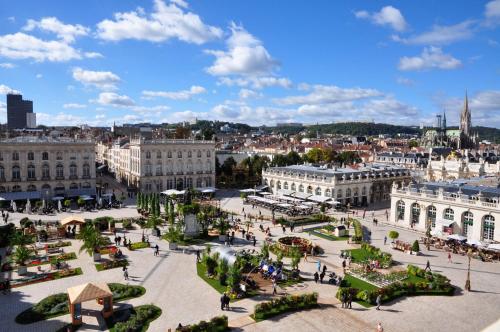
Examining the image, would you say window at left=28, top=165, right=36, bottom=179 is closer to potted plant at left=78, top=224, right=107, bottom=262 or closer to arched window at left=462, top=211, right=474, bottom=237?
potted plant at left=78, top=224, right=107, bottom=262

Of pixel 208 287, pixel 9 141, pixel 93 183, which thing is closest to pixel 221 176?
pixel 93 183

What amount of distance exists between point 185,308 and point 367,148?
137 meters

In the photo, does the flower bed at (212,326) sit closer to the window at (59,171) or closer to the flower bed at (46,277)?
the flower bed at (46,277)

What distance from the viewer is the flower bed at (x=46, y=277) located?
99.5ft

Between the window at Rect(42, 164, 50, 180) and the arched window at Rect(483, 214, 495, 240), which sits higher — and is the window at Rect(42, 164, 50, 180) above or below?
above

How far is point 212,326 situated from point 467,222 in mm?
35396

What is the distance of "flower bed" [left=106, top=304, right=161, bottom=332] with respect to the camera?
2244 centimetres

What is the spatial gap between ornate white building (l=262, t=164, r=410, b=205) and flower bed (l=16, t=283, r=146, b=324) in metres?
42.9

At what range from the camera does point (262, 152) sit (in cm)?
13838

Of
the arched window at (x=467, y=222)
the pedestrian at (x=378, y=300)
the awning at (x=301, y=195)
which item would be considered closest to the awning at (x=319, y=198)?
the awning at (x=301, y=195)

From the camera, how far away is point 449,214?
47.0 metres

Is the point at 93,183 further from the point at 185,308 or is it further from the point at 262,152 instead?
the point at 262,152

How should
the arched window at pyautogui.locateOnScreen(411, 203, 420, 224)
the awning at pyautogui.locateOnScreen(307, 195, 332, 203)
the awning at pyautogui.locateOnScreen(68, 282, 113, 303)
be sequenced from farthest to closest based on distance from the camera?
the awning at pyautogui.locateOnScreen(307, 195, 332, 203)
the arched window at pyautogui.locateOnScreen(411, 203, 420, 224)
the awning at pyautogui.locateOnScreen(68, 282, 113, 303)

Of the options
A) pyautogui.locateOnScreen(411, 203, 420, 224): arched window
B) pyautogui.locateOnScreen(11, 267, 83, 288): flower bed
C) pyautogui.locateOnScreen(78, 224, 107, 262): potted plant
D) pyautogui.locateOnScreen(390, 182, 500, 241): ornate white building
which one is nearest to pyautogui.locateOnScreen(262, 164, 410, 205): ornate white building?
pyautogui.locateOnScreen(390, 182, 500, 241): ornate white building
